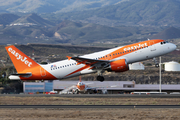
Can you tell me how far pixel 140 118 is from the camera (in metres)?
36.1

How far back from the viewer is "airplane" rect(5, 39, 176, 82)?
55.7m

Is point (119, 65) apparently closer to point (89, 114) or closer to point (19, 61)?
point (89, 114)

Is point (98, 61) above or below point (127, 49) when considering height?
below

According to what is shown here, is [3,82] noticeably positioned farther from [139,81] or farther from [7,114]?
[7,114]

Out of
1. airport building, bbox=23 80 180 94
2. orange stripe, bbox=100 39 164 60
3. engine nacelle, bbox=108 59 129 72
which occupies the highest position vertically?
orange stripe, bbox=100 39 164 60

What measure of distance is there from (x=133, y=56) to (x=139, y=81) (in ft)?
260

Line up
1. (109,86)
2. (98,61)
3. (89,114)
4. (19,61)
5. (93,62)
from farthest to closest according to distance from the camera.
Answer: (109,86)
(19,61)
(93,62)
(98,61)
(89,114)

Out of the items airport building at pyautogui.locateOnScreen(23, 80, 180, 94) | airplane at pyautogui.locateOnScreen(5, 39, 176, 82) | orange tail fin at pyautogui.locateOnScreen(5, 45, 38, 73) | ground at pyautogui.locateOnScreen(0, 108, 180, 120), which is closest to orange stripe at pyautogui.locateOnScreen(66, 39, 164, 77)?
airplane at pyautogui.locateOnScreen(5, 39, 176, 82)

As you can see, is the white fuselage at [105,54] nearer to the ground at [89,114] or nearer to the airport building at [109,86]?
the ground at [89,114]

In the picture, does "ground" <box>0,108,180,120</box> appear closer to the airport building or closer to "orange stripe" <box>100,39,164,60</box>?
"orange stripe" <box>100,39,164,60</box>

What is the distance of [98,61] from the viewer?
55.6m

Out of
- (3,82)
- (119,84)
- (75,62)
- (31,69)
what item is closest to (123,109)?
(75,62)

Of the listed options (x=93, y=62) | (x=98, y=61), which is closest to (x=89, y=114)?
(x=98, y=61)

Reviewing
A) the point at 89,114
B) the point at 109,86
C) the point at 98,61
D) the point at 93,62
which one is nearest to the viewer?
the point at 89,114
